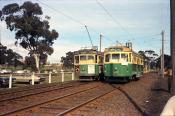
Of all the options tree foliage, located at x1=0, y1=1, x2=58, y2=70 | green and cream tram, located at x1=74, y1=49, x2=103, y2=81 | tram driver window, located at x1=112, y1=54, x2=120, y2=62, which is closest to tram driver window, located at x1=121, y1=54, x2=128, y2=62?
tram driver window, located at x1=112, y1=54, x2=120, y2=62

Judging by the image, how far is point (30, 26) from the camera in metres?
59.5

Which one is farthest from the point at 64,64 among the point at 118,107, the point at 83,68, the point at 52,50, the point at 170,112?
the point at 170,112

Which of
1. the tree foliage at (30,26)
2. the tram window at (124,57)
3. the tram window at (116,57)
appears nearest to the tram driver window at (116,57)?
the tram window at (116,57)

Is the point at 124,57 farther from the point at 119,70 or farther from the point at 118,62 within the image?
the point at 119,70

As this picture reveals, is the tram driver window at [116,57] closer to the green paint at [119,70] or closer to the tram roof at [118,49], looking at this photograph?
the tram roof at [118,49]

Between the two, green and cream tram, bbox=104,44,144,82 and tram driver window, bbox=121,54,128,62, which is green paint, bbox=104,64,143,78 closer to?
green and cream tram, bbox=104,44,144,82

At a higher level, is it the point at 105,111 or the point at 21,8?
the point at 21,8

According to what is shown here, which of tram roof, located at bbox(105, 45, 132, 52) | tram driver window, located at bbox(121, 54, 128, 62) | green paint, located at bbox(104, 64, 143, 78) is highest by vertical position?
tram roof, located at bbox(105, 45, 132, 52)

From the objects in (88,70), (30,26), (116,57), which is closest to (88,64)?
(88,70)

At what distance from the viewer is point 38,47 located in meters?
61.4

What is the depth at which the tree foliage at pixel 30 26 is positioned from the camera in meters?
59.5

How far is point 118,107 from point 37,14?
48940 mm

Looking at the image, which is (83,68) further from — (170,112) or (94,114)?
(170,112)

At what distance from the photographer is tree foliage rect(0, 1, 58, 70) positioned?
59500mm
